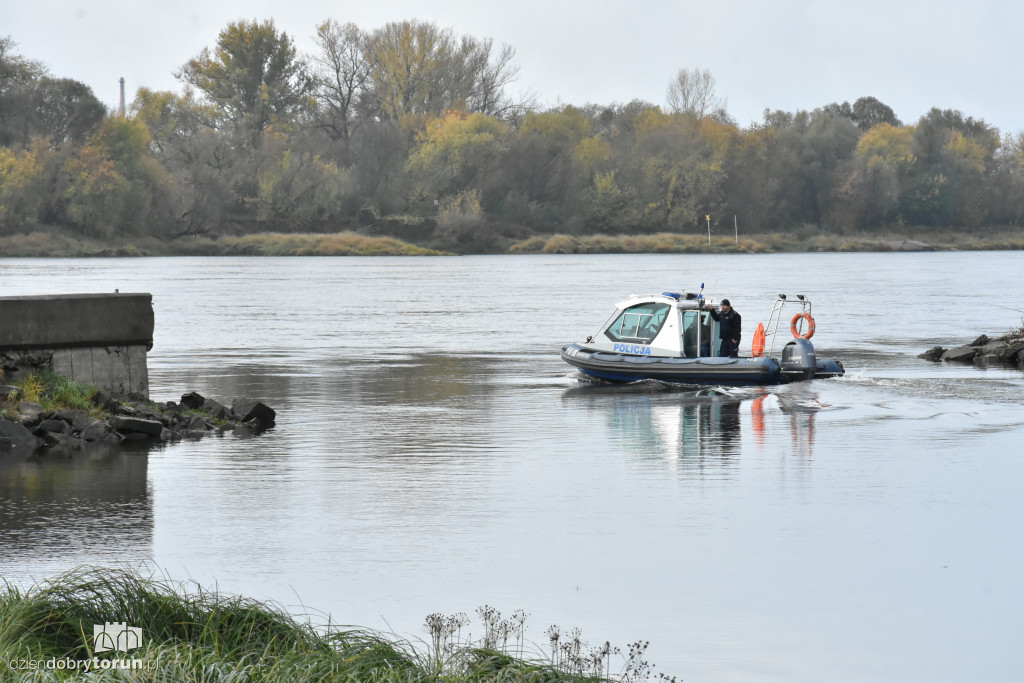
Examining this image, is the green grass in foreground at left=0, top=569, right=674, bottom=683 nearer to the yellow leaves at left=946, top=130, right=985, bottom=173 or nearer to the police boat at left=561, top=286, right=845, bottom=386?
the police boat at left=561, top=286, right=845, bottom=386

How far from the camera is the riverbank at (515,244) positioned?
111m

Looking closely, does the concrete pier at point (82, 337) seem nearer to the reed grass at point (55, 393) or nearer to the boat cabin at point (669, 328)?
the reed grass at point (55, 393)

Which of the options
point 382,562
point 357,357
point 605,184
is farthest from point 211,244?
point 382,562

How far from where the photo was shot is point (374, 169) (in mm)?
129500

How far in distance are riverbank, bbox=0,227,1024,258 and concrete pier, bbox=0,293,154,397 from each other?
95.2 m

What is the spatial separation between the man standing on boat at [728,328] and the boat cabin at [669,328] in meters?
0.12

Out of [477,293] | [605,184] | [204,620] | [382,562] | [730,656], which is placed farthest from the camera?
[605,184]

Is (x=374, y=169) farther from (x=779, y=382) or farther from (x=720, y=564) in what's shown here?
(x=720, y=564)

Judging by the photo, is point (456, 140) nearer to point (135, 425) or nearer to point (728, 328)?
point (728, 328)

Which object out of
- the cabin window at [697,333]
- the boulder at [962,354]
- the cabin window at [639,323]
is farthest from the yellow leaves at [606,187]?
the cabin window at [697,333]

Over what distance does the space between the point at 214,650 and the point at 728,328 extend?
1815cm

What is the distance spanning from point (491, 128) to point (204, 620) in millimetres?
119672

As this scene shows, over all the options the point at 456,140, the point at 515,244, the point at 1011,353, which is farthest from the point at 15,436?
the point at 515,244

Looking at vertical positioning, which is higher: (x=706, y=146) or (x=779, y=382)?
(x=706, y=146)
